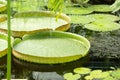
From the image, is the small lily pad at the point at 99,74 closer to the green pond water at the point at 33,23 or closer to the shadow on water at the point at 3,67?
the shadow on water at the point at 3,67

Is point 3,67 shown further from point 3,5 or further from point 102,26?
point 3,5

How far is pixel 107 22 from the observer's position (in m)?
4.09

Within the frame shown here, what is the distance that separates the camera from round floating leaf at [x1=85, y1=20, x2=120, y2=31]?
385 centimetres

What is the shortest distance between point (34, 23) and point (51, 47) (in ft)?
2.47

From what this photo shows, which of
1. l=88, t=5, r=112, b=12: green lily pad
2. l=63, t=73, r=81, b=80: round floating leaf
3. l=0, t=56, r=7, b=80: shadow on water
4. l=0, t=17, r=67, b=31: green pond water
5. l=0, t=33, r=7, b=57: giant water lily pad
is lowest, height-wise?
l=0, t=56, r=7, b=80: shadow on water

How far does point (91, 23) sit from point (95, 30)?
→ 0.25 metres

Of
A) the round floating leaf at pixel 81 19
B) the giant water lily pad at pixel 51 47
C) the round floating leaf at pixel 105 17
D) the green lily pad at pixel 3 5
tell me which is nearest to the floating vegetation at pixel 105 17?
the round floating leaf at pixel 105 17

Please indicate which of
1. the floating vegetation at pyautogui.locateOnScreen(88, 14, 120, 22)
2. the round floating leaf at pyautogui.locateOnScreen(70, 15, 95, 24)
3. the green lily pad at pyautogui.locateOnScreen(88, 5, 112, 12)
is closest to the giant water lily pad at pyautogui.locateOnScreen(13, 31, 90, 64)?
the round floating leaf at pyautogui.locateOnScreen(70, 15, 95, 24)

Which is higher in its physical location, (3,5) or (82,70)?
(3,5)

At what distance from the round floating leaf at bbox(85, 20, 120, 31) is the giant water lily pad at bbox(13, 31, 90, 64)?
556 mm

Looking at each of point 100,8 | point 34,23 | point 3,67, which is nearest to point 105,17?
point 100,8

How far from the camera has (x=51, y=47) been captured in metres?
3.19

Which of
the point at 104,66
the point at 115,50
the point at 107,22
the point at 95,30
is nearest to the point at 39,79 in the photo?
the point at 104,66

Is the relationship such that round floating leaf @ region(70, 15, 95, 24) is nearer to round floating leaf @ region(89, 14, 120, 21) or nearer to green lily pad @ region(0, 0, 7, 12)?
round floating leaf @ region(89, 14, 120, 21)
